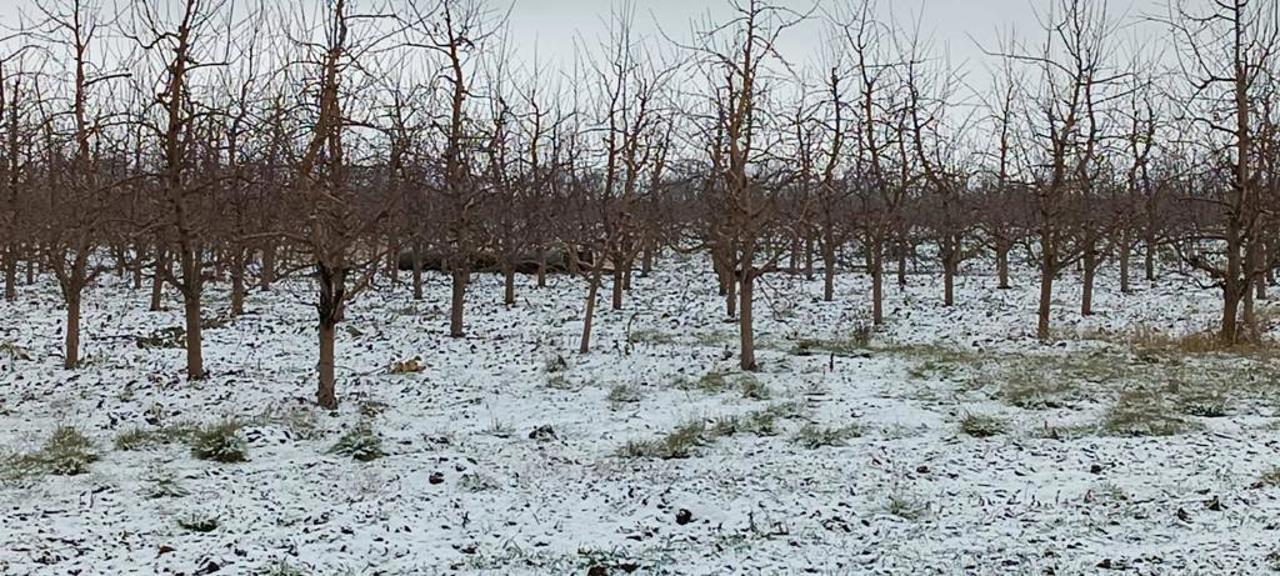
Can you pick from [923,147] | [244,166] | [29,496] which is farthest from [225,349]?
[923,147]

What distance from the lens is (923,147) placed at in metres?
20.5

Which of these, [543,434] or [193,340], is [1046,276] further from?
[193,340]

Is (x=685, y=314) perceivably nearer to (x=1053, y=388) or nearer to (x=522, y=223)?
(x=522, y=223)

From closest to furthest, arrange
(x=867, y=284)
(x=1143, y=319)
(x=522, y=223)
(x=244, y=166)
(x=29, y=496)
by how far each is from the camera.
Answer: (x=29, y=496), (x=244, y=166), (x=1143, y=319), (x=522, y=223), (x=867, y=284)

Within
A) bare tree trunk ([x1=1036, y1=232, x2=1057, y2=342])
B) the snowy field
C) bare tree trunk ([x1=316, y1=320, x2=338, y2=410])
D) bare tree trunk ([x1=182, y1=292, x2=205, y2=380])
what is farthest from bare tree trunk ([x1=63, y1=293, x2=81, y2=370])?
bare tree trunk ([x1=1036, y1=232, x2=1057, y2=342])

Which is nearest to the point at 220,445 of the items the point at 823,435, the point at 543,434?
the point at 543,434

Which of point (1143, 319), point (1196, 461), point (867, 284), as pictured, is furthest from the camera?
point (867, 284)

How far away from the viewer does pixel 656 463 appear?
6.77m

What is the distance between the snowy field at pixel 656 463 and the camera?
4.95 metres

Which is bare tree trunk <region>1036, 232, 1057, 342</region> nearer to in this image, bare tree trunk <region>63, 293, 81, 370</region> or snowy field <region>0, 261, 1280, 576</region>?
snowy field <region>0, 261, 1280, 576</region>

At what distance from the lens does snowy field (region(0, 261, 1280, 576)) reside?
495 cm

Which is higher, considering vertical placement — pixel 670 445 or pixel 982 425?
pixel 982 425

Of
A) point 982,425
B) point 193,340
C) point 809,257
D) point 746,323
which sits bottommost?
point 982,425

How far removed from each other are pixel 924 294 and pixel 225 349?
1621 centimetres
